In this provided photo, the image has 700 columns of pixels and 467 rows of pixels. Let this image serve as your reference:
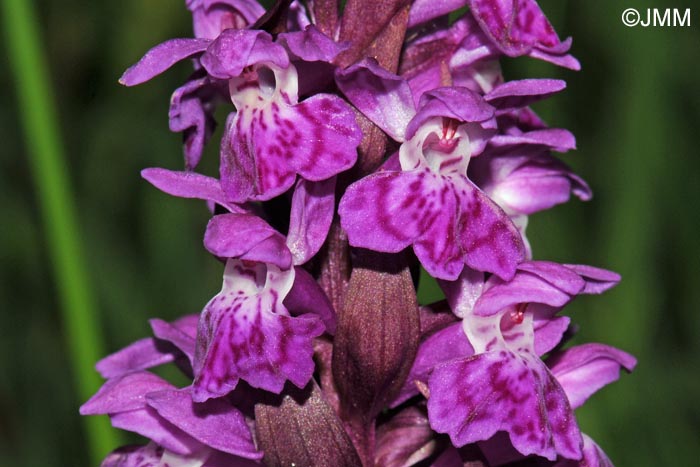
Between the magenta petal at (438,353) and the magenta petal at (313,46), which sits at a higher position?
the magenta petal at (313,46)

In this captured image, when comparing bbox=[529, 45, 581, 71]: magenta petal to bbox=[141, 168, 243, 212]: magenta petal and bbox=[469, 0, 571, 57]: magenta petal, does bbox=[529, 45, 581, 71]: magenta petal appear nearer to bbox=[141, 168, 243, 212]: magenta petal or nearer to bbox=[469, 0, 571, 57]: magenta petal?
bbox=[469, 0, 571, 57]: magenta petal

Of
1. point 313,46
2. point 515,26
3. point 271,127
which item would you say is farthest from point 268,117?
point 515,26

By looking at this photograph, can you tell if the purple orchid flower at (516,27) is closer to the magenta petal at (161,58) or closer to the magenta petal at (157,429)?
the magenta petal at (161,58)

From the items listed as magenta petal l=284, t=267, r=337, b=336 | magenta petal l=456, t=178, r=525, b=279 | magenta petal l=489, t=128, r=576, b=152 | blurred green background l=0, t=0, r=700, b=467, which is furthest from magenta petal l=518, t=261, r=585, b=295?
blurred green background l=0, t=0, r=700, b=467

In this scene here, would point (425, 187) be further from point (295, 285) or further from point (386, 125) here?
point (295, 285)

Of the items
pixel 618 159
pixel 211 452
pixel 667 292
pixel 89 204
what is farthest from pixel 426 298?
pixel 89 204

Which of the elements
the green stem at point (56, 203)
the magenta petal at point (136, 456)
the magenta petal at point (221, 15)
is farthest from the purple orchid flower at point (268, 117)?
the green stem at point (56, 203)
